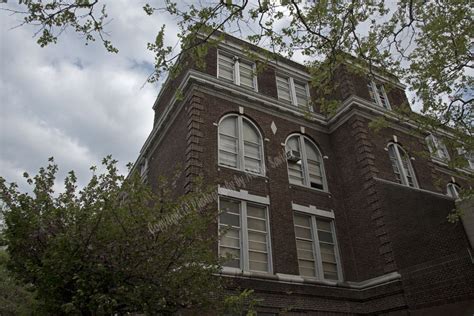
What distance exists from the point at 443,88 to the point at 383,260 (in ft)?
21.3

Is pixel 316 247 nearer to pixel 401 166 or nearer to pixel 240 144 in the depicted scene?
pixel 240 144

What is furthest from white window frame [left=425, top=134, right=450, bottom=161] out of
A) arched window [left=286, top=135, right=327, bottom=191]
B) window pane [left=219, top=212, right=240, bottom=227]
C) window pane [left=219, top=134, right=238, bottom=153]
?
window pane [left=219, top=134, right=238, bottom=153]

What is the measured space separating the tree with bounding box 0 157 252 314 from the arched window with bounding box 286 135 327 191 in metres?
8.70

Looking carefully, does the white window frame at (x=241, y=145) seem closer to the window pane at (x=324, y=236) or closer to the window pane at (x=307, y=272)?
the window pane at (x=324, y=236)

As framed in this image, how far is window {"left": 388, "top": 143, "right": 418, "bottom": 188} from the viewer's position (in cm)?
1775

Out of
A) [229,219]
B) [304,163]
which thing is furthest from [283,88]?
[229,219]

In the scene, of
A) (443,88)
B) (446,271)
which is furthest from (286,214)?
(443,88)

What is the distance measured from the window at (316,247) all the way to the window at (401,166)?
423 centimetres

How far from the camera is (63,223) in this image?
7.91 meters

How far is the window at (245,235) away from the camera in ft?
43.4

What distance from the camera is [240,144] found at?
15898mm

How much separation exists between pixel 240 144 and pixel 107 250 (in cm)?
903

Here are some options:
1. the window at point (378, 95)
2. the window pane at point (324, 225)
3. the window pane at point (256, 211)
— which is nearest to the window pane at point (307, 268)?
the window pane at point (324, 225)

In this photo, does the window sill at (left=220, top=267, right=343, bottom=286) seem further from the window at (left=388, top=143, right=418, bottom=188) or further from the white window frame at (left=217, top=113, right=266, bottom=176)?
the window at (left=388, top=143, right=418, bottom=188)
